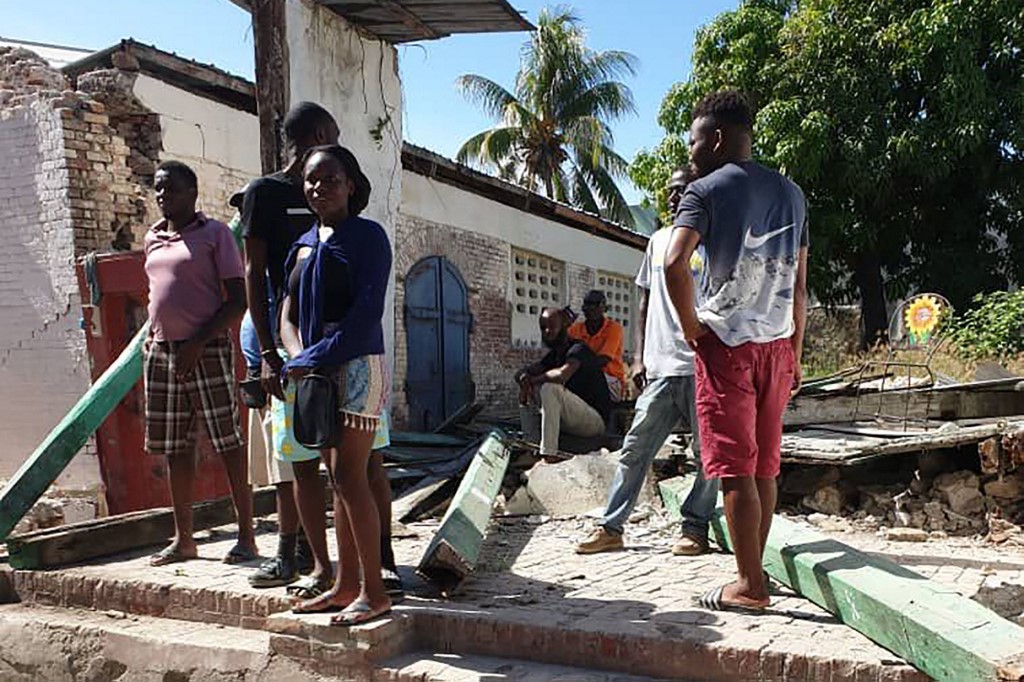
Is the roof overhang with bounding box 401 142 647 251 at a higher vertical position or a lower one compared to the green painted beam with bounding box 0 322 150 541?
higher

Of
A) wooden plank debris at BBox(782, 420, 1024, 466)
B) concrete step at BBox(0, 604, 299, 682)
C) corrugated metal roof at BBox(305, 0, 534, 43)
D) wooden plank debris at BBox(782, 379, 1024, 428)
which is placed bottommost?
concrete step at BBox(0, 604, 299, 682)

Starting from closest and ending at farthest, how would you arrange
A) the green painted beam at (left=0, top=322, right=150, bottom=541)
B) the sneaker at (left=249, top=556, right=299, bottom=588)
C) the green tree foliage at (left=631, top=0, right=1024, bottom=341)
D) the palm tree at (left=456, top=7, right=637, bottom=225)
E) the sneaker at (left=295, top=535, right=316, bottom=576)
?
1. the sneaker at (left=249, top=556, right=299, bottom=588)
2. the sneaker at (left=295, top=535, right=316, bottom=576)
3. the green painted beam at (left=0, top=322, right=150, bottom=541)
4. the green tree foliage at (left=631, top=0, right=1024, bottom=341)
5. the palm tree at (left=456, top=7, right=637, bottom=225)

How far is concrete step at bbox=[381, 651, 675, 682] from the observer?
9.15 feet

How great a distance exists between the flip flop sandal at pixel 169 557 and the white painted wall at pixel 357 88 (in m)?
4.84

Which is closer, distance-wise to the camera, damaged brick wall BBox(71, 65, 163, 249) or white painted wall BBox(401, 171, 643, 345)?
damaged brick wall BBox(71, 65, 163, 249)

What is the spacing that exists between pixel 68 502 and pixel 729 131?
619cm

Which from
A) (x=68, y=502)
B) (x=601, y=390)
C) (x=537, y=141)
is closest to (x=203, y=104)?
(x=68, y=502)

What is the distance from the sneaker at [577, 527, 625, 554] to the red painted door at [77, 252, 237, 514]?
275 cm

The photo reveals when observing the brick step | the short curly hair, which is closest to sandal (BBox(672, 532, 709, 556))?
the brick step

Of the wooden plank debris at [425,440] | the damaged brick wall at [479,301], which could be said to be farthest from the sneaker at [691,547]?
the damaged brick wall at [479,301]

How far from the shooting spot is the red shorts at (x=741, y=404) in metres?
2.96

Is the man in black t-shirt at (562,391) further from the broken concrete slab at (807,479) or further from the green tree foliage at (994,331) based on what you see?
the green tree foliage at (994,331)

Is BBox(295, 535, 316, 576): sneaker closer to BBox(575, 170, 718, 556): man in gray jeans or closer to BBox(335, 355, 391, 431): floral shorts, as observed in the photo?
BBox(335, 355, 391, 431): floral shorts

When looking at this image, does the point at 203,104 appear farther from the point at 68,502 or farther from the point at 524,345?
the point at 524,345
